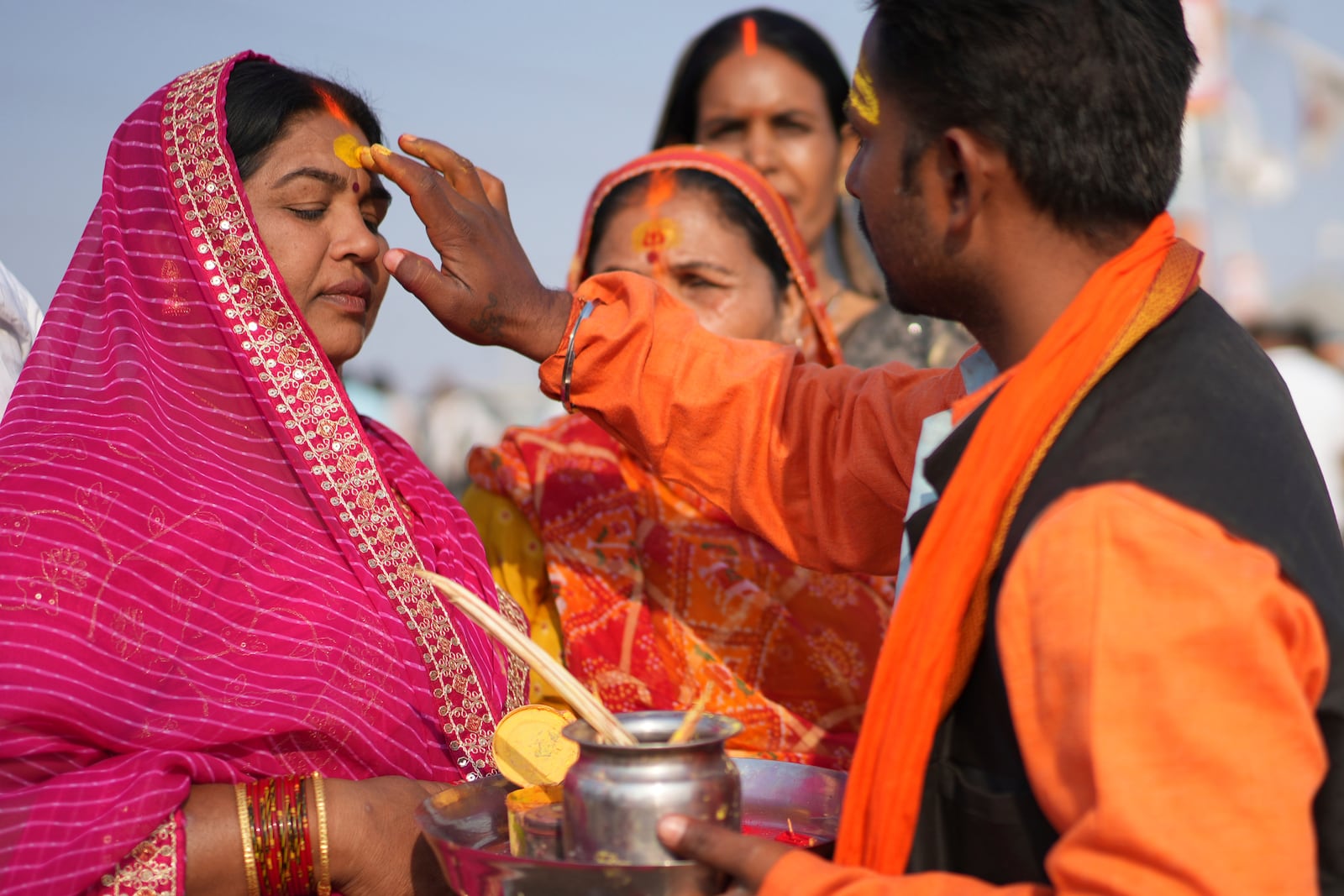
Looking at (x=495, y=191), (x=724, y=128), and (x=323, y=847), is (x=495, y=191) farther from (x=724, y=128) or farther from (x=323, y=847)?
(x=724, y=128)

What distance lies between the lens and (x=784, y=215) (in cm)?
401

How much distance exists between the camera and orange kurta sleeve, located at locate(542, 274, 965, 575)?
2586 millimetres

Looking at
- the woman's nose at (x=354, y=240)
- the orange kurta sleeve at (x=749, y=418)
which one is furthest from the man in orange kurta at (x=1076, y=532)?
the woman's nose at (x=354, y=240)

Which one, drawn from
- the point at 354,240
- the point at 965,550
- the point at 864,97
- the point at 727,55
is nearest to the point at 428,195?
the point at 354,240

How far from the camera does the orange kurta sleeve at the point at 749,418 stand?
259 centimetres

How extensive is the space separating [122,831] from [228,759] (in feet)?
0.87

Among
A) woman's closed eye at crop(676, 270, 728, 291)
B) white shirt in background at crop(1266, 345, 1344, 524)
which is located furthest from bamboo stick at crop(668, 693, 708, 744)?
white shirt in background at crop(1266, 345, 1344, 524)

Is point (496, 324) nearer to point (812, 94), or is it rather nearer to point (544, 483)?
point (544, 483)

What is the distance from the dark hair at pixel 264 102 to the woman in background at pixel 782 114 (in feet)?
8.22

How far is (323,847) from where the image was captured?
7.48 feet

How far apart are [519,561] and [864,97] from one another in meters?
1.89

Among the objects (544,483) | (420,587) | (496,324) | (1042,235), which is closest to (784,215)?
(544,483)

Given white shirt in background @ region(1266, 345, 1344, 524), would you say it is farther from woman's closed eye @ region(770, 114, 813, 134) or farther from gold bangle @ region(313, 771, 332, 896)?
gold bangle @ region(313, 771, 332, 896)

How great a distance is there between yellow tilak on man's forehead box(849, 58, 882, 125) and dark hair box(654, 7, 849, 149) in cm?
325
